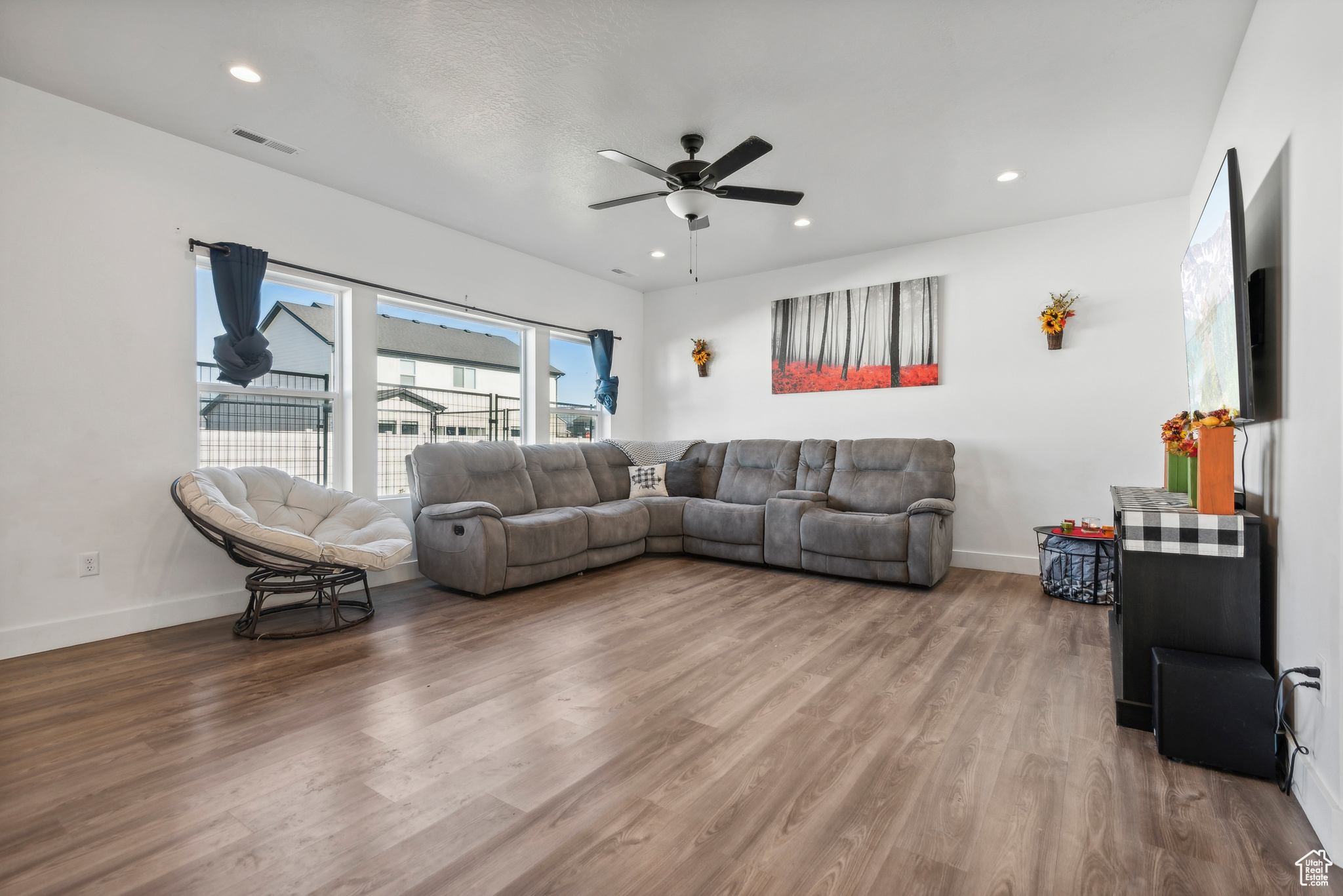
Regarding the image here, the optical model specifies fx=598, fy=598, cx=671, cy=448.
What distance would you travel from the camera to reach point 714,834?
150 cm

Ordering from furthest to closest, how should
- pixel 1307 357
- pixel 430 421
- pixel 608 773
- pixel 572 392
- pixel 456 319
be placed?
pixel 572 392, pixel 456 319, pixel 430 421, pixel 608 773, pixel 1307 357

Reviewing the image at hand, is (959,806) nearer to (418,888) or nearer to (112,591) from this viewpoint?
(418,888)

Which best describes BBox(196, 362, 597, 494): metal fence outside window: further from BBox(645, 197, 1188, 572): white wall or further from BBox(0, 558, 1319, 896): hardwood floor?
BBox(645, 197, 1188, 572): white wall

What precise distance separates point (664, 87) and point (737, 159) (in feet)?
1.52

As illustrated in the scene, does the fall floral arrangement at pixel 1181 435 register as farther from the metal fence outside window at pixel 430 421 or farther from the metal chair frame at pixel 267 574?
the metal fence outside window at pixel 430 421

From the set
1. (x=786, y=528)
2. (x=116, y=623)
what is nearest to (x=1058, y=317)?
(x=786, y=528)

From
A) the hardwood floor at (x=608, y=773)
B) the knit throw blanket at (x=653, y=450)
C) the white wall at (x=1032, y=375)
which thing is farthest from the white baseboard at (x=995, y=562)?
the knit throw blanket at (x=653, y=450)

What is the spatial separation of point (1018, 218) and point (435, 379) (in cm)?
464

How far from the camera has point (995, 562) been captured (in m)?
4.66

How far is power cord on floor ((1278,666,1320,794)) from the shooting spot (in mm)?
1601

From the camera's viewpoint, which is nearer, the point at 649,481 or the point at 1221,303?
the point at 1221,303

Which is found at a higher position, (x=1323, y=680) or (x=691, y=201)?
(x=691, y=201)

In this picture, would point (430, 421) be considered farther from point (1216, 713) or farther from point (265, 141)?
point (1216, 713)

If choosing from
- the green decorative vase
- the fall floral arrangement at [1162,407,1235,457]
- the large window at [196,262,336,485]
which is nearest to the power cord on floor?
the green decorative vase
